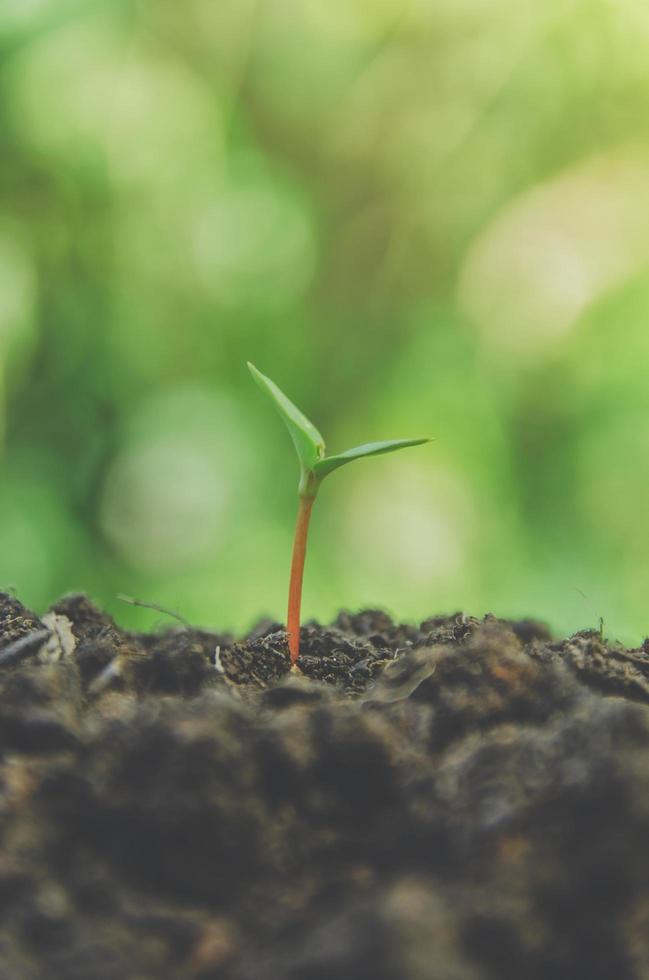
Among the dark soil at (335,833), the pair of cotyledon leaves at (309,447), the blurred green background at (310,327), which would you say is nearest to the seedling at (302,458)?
the pair of cotyledon leaves at (309,447)

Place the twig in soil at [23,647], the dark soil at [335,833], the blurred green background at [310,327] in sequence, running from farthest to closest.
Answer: the blurred green background at [310,327] < the twig in soil at [23,647] < the dark soil at [335,833]

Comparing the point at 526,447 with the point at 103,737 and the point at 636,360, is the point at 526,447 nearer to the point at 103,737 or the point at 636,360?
the point at 636,360

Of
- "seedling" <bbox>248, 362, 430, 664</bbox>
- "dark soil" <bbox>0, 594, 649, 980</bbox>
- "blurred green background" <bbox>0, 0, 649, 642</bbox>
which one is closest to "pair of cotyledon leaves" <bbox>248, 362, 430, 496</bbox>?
"seedling" <bbox>248, 362, 430, 664</bbox>

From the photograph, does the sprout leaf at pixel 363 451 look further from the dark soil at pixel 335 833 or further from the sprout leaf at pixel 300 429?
the dark soil at pixel 335 833

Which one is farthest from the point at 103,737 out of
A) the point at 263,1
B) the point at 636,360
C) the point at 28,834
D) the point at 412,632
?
the point at 263,1

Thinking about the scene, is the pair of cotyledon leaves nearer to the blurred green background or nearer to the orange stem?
the orange stem

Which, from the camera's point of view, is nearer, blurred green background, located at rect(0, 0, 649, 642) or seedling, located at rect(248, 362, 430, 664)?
seedling, located at rect(248, 362, 430, 664)
